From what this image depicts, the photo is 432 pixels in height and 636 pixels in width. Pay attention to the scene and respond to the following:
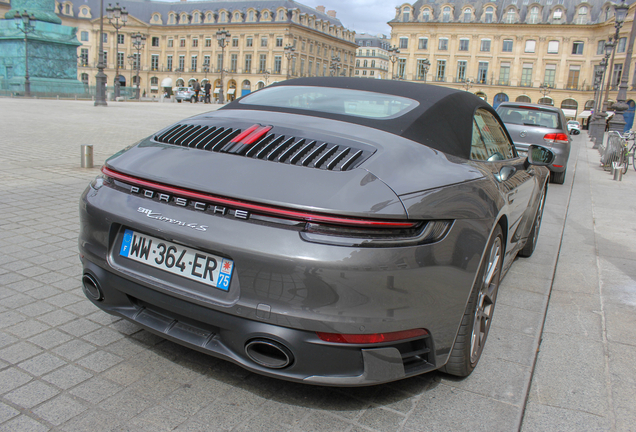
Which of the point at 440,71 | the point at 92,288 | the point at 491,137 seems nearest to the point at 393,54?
the point at 440,71

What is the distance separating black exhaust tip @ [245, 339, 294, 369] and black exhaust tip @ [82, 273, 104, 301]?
0.82 m

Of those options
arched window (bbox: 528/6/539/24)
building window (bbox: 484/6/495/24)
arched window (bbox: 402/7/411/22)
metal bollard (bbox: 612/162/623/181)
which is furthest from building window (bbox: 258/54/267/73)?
metal bollard (bbox: 612/162/623/181)

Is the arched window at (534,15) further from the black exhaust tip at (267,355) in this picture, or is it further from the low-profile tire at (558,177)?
the black exhaust tip at (267,355)

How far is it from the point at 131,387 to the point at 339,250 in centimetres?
121

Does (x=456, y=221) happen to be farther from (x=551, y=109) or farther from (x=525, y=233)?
(x=551, y=109)

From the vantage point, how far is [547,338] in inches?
131

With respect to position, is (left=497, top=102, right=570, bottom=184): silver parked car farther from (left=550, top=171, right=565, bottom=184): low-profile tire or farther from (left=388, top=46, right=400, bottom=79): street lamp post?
(left=388, top=46, right=400, bottom=79): street lamp post

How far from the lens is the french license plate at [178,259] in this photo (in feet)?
6.96

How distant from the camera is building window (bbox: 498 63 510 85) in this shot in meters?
82.0

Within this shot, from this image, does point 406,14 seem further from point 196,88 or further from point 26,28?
point 26,28

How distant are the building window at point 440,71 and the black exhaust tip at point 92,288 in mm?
86861

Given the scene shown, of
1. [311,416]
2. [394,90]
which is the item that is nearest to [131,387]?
[311,416]

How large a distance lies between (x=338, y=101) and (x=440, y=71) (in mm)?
86345

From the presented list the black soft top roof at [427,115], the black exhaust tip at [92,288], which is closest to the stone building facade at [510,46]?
the black soft top roof at [427,115]
